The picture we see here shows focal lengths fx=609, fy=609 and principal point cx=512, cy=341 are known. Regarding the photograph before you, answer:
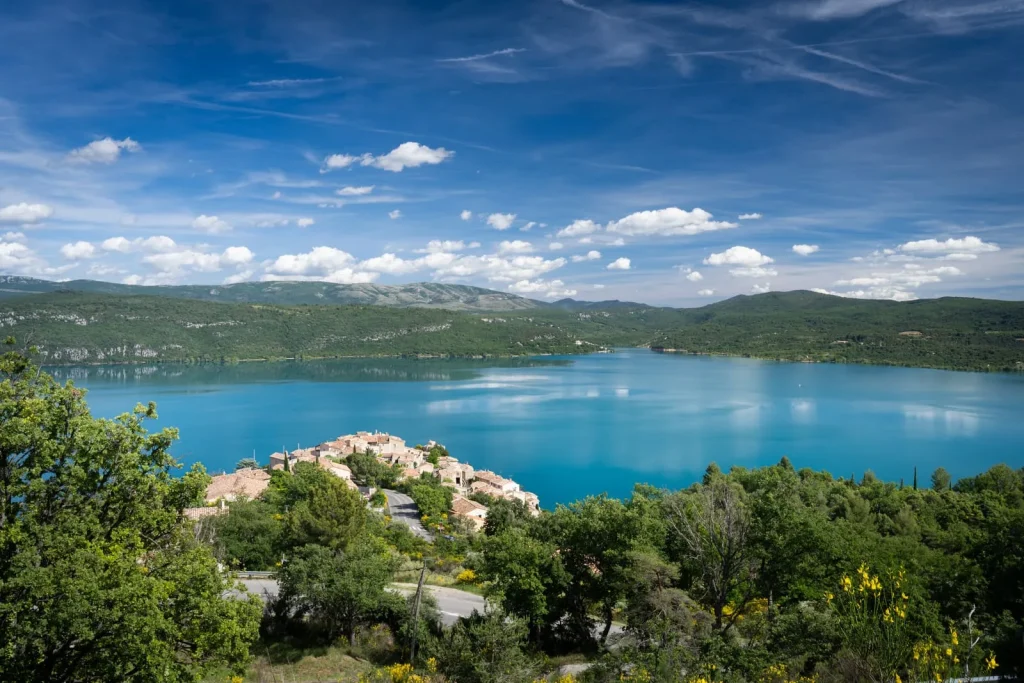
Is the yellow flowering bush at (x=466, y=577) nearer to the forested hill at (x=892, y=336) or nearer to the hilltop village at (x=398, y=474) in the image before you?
the hilltop village at (x=398, y=474)

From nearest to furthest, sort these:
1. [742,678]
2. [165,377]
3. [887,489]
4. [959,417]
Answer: [742,678] → [887,489] → [959,417] → [165,377]

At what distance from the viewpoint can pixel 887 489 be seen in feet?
103

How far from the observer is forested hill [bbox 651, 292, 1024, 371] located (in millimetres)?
123438

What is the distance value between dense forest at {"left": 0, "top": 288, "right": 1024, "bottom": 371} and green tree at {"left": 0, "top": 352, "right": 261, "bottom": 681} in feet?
434

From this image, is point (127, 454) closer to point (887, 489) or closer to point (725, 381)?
point (887, 489)

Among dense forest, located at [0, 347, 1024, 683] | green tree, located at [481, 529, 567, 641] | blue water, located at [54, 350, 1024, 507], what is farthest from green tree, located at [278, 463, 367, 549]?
blue water, located at [54, 350, 1024, 507]

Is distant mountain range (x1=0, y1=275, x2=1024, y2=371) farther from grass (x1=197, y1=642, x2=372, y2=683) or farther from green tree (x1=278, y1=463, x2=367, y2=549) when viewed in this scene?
grass (x1=197, y1=642, x2=372, y2=683)

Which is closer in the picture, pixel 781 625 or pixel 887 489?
pixel 781 625

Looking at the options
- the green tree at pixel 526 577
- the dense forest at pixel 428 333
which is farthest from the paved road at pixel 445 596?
the dense forest at pixel 428 333

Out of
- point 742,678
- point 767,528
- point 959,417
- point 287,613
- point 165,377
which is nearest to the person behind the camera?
point 742,678

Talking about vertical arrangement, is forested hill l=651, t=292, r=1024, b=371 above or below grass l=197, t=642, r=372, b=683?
above

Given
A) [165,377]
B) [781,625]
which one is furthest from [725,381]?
[781,625]

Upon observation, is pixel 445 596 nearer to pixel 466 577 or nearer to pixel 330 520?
pixel 466 577

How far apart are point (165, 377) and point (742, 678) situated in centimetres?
11040
